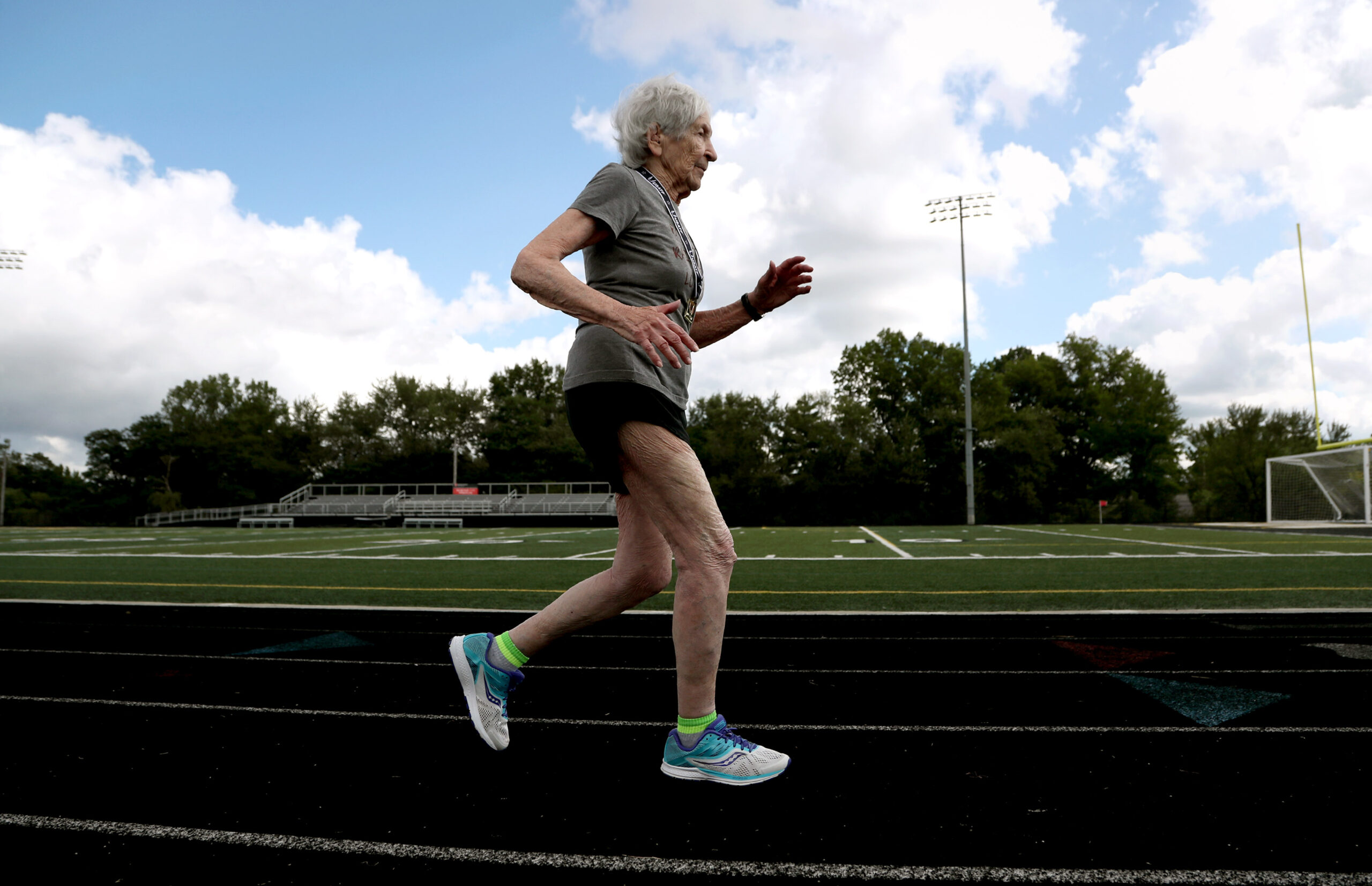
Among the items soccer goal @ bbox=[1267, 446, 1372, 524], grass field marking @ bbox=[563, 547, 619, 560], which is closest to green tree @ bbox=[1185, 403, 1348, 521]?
soccer goal @ bbox=[1267, 446, 1372, 524]

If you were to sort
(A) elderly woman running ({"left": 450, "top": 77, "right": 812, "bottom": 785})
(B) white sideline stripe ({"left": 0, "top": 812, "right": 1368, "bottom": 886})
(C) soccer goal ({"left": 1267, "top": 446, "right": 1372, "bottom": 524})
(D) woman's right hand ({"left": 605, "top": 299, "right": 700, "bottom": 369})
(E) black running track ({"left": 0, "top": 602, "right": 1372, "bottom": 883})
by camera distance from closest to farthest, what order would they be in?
1. (B) white sideline stripe ({"left": 0, "top": 812, "right": 1368, "bottom": 886})
2. (E) black running track ({"left": 0, "top": 602, "right": 1372, "bottom": 883})
3. (D) woman's right hand ({"left": 605, "top": 299, "right": 700, "bottom": 369})
4. (A) elderly woman running ({"left": 450, "top": 77, "right": 812, "bottom": 785})
5. (C) soccer goal ({"left": 1267, "top": 446, "right": 1372, "bottom": 524})

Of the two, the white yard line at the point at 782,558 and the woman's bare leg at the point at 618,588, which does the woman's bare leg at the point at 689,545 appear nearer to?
the woman's bare leg at the point at 618,588

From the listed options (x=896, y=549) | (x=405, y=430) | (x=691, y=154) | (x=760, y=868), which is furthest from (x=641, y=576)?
(x=405, y=430)

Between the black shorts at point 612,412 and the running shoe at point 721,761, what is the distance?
0.84m

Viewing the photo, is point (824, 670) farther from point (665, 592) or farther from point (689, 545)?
point (665, 592)

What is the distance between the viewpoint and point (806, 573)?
9352 mm

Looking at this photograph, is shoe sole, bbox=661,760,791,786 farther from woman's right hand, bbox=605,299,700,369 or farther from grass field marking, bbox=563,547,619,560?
grass field marking, bbox=563,547,619,560

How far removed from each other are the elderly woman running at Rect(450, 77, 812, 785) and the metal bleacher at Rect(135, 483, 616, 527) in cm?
3640

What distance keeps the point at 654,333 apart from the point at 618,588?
984 mm

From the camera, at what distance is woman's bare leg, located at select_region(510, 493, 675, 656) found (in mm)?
2631

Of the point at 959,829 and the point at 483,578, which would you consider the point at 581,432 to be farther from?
the point at 483,578

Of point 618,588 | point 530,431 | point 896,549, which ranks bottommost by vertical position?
point 896,549

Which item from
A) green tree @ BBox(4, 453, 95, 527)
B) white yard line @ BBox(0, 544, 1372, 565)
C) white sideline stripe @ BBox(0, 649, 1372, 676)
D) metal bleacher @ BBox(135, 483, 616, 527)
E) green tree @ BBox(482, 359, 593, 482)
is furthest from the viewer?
green tree @ BBox(4, 453, 95, 527)

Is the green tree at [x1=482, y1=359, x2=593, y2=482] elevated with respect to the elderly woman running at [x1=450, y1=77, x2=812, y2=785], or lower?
elevated
